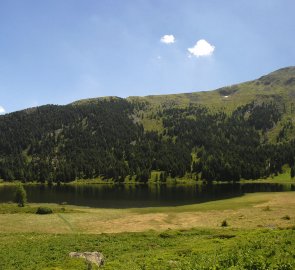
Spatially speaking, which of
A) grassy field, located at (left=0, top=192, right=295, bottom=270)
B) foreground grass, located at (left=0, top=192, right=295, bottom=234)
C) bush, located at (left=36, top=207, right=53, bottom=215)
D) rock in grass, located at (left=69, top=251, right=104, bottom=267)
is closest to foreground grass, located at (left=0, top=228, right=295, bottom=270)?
grassy field, located at (left=0, top=192, right=295, bottom=270)

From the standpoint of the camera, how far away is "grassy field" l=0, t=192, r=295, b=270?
3063 cm

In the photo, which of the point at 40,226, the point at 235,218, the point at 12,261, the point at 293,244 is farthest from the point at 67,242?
the point at 235,218

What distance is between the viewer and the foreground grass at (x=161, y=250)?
27938 mm

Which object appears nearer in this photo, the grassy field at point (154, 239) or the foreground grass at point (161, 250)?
the foreground grass at point (161, 250)

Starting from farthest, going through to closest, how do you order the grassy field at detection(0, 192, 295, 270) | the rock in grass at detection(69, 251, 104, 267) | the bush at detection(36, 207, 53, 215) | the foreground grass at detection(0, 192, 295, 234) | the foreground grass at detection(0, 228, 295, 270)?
the bush at detection(36, 207, 53, 215) → the foreground grass at detection(0, 192, 295, 234) → the rock in grass at detection(69, 251, 104, 267) → the grassy field at detection(0, 192, 295, 270) → the foreground grass at detection(0, 228, 295, 270)

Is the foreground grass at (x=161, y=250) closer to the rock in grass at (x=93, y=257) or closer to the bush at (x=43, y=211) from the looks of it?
the rock in grass at (x=93, y=257)

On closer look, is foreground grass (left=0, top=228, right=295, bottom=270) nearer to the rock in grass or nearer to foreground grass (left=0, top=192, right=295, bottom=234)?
the rock in grass

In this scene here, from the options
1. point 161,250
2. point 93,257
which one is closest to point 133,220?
point 161,250

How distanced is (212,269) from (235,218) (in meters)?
60.3

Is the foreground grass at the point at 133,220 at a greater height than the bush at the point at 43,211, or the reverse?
the bush at the point at 43,211

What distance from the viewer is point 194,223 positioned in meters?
78.5

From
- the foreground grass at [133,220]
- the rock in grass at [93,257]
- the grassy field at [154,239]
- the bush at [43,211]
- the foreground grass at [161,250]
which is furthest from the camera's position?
the bush at [43,211]

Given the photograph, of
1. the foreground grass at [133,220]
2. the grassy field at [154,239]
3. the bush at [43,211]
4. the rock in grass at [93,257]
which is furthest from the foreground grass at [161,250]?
the bush at [43,211]

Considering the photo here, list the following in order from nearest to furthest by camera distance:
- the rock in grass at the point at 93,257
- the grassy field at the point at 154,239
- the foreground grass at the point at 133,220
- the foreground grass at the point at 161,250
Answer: the foreground grass at the point at 161,250
the grassy field at the point at 154,239
the rock in grass at the point at 93,257
the foreground grass at the point at 133,220
